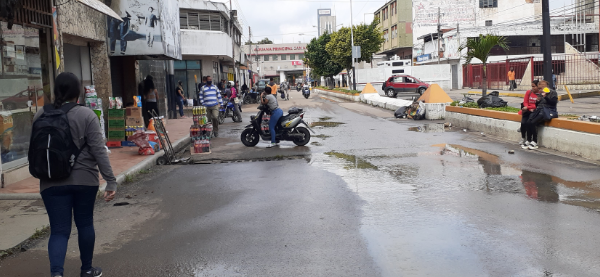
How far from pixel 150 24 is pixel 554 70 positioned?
3254 cm

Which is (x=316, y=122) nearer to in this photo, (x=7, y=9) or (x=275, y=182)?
(x=275, y=182)

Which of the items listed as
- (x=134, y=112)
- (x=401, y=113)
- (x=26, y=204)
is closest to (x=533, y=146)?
(x=134, y=112)

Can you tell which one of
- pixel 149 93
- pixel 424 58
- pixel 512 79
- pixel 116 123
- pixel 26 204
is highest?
pixel 424 58

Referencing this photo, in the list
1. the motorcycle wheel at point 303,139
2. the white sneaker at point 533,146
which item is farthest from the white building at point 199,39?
the white sneaker at point 533,146

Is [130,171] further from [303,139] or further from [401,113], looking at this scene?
[401,113]

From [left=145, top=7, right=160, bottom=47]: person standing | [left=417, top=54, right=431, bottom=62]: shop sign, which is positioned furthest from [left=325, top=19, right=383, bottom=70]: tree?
[left=145, top=7, right=160, bottom=47]: person standing

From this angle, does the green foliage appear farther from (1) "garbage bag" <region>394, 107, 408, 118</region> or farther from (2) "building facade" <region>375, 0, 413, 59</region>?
(1) "garbage bag" <region>394, 107, 408, 118</region>

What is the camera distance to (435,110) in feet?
65.1

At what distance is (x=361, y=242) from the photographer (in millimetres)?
5242

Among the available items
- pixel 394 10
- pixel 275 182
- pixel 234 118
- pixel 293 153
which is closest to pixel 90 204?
pixel 275 182

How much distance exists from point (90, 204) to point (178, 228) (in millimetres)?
1868

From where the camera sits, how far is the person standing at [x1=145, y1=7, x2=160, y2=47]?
1552 centimetres

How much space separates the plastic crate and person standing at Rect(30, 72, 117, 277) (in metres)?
16.9

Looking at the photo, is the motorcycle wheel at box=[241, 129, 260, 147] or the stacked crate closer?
the stacked crate
